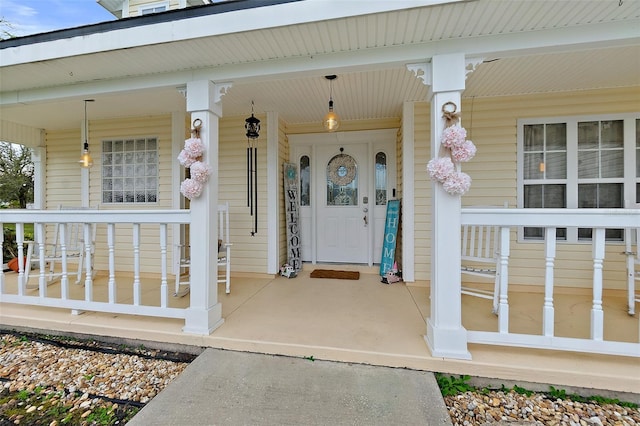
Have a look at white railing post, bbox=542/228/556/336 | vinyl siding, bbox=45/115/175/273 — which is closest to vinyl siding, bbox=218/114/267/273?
vinyl siding, bbox=45/115/175/273

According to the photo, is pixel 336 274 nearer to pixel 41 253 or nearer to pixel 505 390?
pixel 505 390

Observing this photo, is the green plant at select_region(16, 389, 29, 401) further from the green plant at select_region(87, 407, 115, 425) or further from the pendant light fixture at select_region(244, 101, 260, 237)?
the pendant light fixture at select_region(244, 101, 260, 237)

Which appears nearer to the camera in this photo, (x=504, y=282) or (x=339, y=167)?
(x=504, y=282)

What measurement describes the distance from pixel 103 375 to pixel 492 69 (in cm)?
421

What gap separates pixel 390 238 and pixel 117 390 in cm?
330

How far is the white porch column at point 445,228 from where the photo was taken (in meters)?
1.93

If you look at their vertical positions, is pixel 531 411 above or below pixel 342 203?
below

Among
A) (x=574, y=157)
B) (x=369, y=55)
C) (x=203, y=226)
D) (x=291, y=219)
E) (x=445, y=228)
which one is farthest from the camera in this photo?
(x=291, y=219)

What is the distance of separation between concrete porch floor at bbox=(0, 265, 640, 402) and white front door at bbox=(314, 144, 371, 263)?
1019 mm

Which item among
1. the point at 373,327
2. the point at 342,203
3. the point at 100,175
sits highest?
the point at 100,175

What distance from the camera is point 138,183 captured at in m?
4.28

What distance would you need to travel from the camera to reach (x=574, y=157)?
325 cm

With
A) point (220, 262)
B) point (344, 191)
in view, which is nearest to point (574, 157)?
point (344, 191)

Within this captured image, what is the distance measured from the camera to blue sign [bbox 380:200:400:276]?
3920 mm
